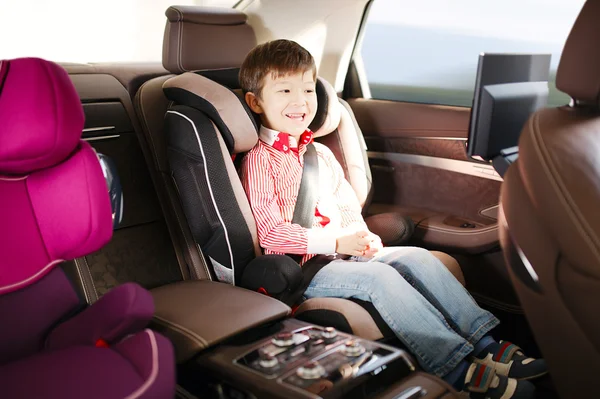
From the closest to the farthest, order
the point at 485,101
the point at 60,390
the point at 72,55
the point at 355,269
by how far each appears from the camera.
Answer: the point at 60,390, the point at 485,101, the point at 355,269, the point at 72,55

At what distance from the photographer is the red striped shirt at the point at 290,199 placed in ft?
7.02

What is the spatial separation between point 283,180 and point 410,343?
0.72 m

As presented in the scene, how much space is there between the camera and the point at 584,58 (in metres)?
1.46

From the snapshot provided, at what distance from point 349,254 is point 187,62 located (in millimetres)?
894

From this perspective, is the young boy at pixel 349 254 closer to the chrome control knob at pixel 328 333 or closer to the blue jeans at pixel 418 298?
the blue jeans at pixel 418 298

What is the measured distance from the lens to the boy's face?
2.26 m

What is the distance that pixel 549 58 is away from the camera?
2154 millimetres

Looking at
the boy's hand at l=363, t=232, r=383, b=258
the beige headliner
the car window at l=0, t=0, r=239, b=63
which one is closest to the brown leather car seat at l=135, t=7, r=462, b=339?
the boy's hand at l=363, t=232, r=383, b=258

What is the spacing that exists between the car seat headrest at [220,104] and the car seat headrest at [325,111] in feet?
1.22

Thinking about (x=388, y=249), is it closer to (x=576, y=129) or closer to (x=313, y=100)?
(x=313, y=100)

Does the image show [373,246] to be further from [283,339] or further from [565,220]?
[565,220]

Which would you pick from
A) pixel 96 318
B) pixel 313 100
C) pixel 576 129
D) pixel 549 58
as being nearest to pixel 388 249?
pixel 313 100

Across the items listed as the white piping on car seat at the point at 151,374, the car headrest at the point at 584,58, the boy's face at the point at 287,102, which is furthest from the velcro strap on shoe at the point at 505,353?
the white piping on car seat at the point at 151,374

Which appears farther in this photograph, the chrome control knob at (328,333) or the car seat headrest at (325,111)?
the car seat headrest at (325,111)
